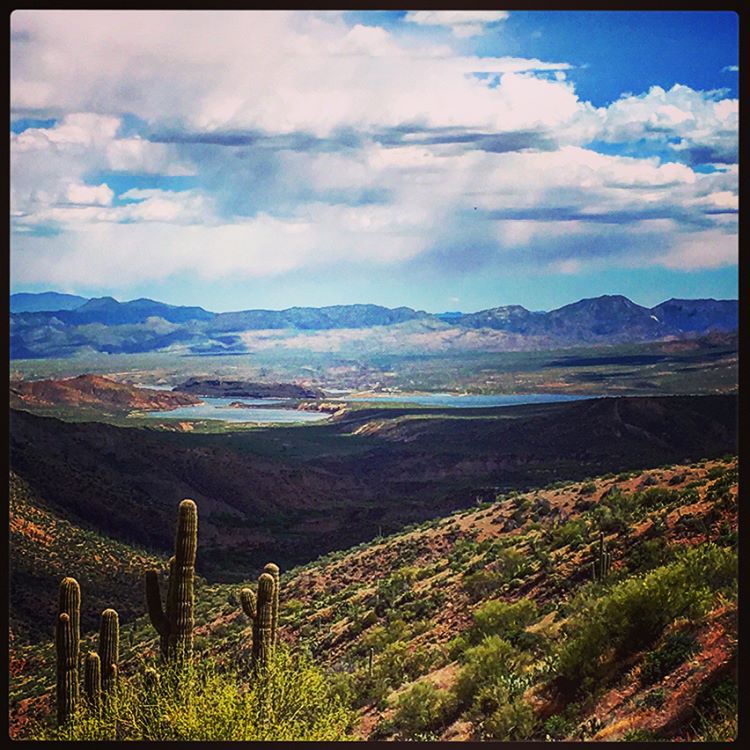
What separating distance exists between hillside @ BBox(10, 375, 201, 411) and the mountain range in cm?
131

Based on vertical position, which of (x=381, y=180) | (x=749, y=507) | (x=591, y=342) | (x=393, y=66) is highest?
(x=393, y=66)

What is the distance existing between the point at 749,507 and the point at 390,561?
11023mm

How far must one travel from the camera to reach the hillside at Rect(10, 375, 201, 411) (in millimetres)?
27891

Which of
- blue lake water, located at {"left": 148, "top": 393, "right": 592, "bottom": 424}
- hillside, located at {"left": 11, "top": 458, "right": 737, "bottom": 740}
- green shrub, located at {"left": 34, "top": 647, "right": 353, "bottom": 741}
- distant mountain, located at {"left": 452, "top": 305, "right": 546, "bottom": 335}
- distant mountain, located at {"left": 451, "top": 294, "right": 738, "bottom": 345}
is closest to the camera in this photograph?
green shrub, located at {"left": 34, "top": 647, "right": 353, "bottom": 741}

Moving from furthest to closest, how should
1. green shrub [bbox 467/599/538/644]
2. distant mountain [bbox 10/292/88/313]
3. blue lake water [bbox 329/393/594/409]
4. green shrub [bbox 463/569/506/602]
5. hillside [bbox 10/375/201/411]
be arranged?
blue lake water [bbox 329/393/594/409] < hillside [bbox 10/375/201/411] < distant mountain [bbox 10/292/88/313] < green shrub [bbox 463/569/506/602] < green shrub [bbox 467/599/538/644]

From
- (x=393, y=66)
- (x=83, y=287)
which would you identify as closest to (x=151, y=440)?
(x=83, y=287)

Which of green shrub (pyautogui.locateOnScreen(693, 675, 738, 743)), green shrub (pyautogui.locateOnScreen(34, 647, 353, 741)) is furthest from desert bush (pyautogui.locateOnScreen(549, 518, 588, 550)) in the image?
→ green shrub (pyautogui.locateOnScreen(693, 675, 738, 743))

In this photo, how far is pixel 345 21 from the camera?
18.5 m

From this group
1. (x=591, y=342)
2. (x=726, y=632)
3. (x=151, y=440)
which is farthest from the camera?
(x=151, y=440)

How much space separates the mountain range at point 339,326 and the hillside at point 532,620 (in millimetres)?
3150

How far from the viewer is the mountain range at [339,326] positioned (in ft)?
73.5

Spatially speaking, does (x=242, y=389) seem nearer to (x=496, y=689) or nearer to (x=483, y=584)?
(x=483, y=584)

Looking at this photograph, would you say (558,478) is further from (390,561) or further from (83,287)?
(83,287)

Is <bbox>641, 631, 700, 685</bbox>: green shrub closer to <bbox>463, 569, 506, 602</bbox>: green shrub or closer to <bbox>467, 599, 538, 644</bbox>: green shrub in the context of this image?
<bbox>467, 599, 538, 644</bbox>: green shrub
